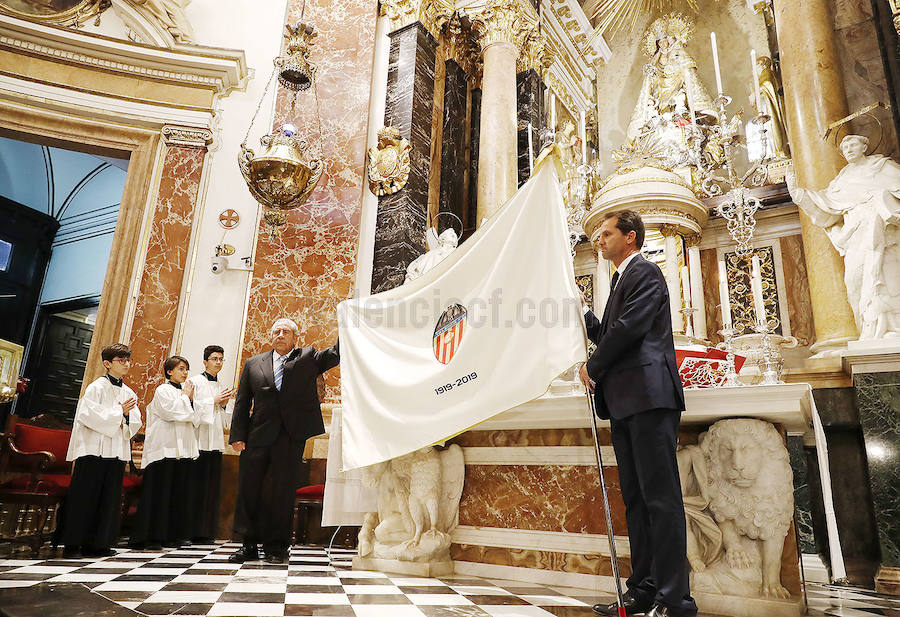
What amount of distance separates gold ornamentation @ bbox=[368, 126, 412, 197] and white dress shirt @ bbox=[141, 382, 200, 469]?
3.09m

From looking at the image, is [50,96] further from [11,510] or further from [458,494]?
[458,494]

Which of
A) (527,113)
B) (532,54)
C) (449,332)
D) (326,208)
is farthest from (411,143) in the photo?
(449,332)

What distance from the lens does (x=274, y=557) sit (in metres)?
3.98

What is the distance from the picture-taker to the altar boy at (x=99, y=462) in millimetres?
4117

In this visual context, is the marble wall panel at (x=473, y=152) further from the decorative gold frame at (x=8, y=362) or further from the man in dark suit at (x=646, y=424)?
the decorative gold frame at (x=8, y=362)

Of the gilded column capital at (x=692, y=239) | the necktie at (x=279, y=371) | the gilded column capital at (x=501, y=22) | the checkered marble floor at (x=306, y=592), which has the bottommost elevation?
the checkered marble floor at (x=306, y=592)

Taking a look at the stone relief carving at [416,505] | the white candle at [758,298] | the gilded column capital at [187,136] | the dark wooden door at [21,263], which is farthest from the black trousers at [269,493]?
the dark wooden door at [21,263]

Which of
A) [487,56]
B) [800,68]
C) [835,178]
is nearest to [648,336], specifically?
[835,178]

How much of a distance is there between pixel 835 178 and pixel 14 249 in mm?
12384

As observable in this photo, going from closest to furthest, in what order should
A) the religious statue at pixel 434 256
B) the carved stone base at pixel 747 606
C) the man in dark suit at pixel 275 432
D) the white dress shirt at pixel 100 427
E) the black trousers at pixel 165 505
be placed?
the carved stone base at pixel 747 606, the man in dark suit at pixel 275 432, the white dress shirt at pixel 100 427, the black trousers at pixel 165 505, the religious statue at pixel 434 256

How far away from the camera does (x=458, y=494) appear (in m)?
3.74

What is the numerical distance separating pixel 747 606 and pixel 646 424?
98cm

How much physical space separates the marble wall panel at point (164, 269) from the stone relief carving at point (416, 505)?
12.2 ft

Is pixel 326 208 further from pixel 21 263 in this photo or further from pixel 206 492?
pixel 21 263
